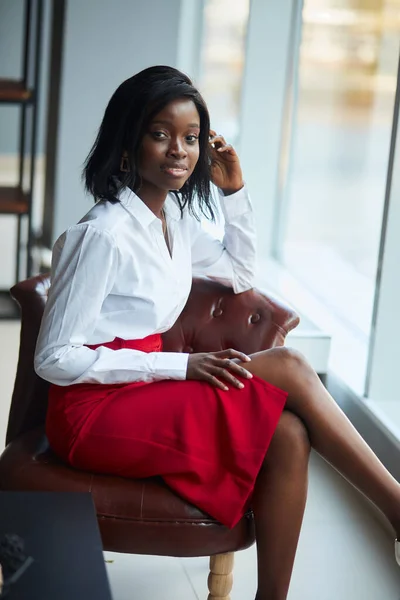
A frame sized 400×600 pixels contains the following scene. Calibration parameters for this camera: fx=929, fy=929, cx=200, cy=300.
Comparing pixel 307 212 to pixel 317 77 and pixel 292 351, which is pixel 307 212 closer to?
pixel 317 77

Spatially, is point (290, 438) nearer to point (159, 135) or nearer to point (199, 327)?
point (199, 327)

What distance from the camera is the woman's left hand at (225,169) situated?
8.03 feet

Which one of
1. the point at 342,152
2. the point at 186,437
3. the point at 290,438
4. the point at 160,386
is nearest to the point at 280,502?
the point at 290,438

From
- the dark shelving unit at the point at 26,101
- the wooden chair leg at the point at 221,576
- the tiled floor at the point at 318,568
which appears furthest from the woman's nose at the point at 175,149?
the dark shelving unit at the point at 26,101

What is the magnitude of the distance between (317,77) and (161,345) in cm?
270

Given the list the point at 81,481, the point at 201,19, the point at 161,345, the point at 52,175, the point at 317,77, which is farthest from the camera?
the point at 201,19

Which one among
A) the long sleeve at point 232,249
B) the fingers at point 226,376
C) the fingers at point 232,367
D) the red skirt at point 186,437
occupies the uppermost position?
the long sleeve at point 232,249

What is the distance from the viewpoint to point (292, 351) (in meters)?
2.12

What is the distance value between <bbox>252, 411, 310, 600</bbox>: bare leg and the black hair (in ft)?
2.20

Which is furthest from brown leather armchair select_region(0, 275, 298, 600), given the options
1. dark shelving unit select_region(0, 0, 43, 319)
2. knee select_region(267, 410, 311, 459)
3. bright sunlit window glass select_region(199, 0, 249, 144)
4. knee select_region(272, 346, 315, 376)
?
bright sunlit window glass select_region(199, 0, 249, 144)

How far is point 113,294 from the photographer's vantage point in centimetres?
213

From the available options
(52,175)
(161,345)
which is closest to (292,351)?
(161,345)

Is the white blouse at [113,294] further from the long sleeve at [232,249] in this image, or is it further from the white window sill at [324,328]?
the white window sill at [324,328]

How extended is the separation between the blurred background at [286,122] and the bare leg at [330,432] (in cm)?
180
